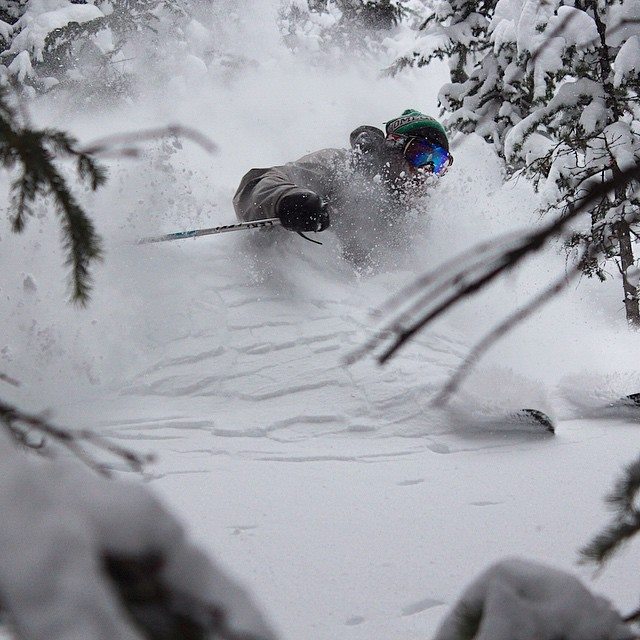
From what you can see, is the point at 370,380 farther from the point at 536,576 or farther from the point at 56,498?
the point at 56,498

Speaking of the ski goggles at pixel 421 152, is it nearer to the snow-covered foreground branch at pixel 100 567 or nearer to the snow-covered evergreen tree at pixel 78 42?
the snow-covered foreground branch at pixel 100 567

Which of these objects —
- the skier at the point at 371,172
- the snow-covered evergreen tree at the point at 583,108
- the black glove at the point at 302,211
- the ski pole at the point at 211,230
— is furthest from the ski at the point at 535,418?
the skier at the point at 371,172

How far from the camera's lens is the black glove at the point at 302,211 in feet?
18.0

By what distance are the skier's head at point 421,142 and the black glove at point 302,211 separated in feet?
5.40

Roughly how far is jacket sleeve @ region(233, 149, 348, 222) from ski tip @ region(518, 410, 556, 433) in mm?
2830

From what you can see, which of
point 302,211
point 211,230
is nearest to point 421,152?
point 302,211

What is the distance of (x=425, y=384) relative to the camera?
14.8 ft

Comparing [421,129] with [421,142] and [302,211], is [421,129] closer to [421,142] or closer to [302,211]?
[421,142]

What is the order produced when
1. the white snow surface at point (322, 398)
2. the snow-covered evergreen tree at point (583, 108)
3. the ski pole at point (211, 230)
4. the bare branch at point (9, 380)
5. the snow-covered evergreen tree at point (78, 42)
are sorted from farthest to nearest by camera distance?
the snow-covered evergreen tree at point (78, 42), the snow-covered evergreen tree at point (583, 108), the ski pole at point (211, 230), the white snow surface at point (322, 398), the bare branch at point (9, 380)

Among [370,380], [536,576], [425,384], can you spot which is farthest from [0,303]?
[536,576]

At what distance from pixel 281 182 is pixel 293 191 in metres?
0.52

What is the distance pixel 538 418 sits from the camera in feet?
12.9

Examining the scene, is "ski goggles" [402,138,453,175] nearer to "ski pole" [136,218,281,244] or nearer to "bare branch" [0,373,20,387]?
"ski pole" [136,218,281,244]

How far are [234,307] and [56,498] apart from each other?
4.66 metres
